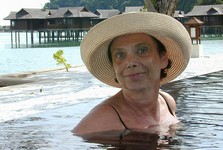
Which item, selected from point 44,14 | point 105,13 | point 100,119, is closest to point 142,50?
point 100,119

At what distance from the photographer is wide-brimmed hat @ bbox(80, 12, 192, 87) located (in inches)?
108

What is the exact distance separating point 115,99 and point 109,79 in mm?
233

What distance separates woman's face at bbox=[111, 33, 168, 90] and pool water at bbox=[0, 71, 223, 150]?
18.1 inches

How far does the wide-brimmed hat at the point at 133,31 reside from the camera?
9.02 ft

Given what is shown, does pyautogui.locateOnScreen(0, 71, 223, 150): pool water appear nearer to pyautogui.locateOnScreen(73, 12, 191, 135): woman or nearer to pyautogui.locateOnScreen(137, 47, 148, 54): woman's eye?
pyautogui.locateOnScreen(73, 12, 191, 135): woman

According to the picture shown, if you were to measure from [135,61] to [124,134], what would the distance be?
61 centimetres

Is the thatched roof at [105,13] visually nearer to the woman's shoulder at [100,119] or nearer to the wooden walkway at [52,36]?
the wooden walkway at [52,36]

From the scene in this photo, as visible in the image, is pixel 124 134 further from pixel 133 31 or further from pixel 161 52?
pixel 133 31

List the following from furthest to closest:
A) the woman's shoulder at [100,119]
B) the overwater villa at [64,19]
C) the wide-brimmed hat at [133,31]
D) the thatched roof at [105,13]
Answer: the thatched roof at [105,13] < the overwater villa at [64,19] < the woman's shoulder at [100,119] < the wide-brimmed hat at [133,31]

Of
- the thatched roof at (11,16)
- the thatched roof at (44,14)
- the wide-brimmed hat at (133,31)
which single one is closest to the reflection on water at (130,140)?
the wide-brimmed hat at (133,31)

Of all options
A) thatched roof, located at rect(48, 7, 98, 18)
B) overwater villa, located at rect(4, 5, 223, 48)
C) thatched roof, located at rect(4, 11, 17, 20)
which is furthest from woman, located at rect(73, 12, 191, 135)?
thatched roof, located at rect(4, 11, 17, 20)

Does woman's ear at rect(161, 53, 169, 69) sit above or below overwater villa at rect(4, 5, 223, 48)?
above

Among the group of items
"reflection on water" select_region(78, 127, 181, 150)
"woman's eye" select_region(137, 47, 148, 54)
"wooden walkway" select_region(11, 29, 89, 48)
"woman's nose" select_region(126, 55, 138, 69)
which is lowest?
"wooden walkway" select_region(11, 29, 89, 48)

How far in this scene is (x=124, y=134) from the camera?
3.24 meters
